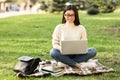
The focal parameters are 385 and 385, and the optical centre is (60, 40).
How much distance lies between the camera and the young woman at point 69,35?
7.57 metres

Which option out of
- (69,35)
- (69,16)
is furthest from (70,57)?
(69,16)

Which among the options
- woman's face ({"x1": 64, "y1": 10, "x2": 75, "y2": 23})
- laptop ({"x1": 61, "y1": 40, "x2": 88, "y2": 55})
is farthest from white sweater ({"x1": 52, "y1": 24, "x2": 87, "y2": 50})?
laptop ({"x1": 61, "y1": 40, "x2": 88, "y2": 55})

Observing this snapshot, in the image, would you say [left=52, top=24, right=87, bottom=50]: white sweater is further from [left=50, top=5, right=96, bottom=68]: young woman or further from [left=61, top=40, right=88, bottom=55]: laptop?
[left=61, top=40, right=88, bottom=55]: laptop

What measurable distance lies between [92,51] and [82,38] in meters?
0.37

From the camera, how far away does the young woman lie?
757 centimetres

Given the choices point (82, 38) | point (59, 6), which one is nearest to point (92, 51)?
point (82, 38)

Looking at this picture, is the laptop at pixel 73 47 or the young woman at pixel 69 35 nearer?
the laptop at pixel 73 47

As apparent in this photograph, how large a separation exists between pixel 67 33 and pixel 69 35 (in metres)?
0.06

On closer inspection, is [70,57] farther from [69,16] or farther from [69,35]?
[69,16]

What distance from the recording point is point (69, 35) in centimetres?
769

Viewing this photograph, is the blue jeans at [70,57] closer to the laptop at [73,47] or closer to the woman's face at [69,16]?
the laptop at [73,47]

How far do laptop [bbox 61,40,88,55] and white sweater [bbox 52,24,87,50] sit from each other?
312 mm

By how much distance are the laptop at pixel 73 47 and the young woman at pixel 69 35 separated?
154 mm

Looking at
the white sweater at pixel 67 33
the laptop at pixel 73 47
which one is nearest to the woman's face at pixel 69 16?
the white sweater at pixel 67 33
